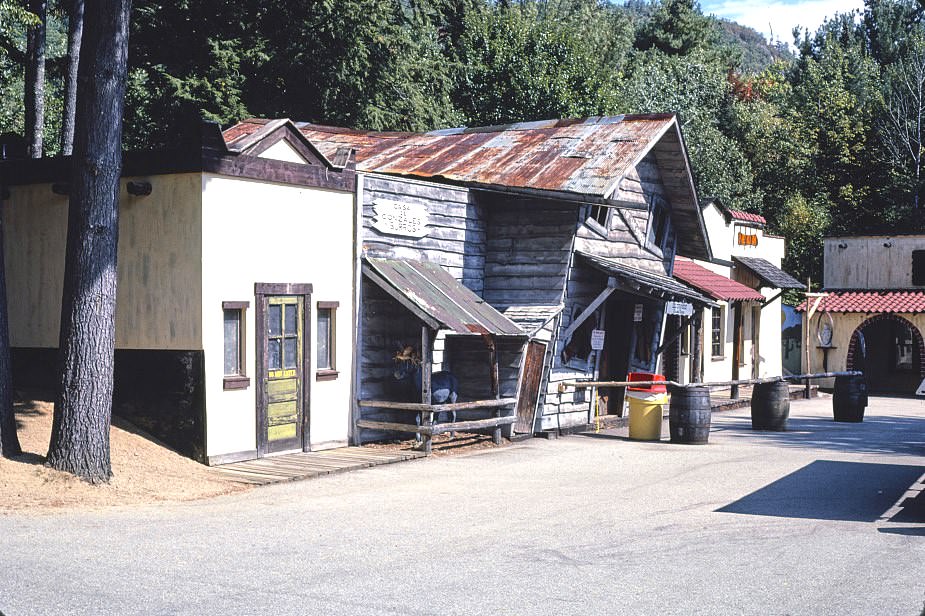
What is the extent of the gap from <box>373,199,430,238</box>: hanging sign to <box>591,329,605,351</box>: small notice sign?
12.3 ft

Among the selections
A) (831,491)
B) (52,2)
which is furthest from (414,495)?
(52,2)

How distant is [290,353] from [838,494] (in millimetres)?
7252

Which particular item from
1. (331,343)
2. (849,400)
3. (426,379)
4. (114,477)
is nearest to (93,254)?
(114,477)

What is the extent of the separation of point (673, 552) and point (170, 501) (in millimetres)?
5325

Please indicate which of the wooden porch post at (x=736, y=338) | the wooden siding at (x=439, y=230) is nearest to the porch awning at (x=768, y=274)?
the wooden porch post at (x=736, y=338)

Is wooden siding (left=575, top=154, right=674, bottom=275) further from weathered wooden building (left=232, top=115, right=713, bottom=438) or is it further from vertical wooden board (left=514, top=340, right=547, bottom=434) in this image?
vertical wooden board (left=514, top=340, right=547, bottom=434)

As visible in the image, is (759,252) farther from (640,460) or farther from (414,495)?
(414,495)

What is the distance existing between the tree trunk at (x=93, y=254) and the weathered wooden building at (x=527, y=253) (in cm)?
467

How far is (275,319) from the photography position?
48.4 feet

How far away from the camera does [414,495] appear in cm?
1208

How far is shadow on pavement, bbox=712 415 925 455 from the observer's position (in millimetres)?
17516

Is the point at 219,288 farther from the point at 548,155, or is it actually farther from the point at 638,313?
the point at 638,313

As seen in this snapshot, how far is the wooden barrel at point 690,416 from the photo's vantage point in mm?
17578

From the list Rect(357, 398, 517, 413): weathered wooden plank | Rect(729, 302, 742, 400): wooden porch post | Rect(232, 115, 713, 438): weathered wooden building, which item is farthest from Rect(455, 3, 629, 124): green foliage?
Rect(357, 398, 517, 413): weathered wooden plank
